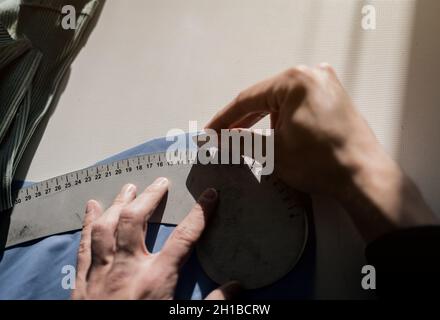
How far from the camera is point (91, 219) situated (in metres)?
0.83

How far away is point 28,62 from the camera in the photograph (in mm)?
920

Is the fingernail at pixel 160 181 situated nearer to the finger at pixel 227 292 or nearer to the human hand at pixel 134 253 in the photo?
the human hand at pixel 134 253

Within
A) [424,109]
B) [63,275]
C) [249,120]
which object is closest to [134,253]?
[63,275]

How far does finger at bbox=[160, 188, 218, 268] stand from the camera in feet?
2.47

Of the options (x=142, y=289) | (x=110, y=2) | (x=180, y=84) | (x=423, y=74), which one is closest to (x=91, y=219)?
(x=142, y=289)

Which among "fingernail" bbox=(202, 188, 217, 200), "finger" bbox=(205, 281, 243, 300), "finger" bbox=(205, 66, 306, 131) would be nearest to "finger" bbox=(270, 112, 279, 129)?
"finger" bbox=(205, 66, 306, 131)

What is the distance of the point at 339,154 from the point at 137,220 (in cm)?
37

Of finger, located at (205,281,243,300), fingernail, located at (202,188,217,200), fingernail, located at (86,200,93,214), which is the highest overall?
fingernail, located at (202,188,217,200)

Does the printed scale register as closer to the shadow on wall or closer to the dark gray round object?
the dark gray round object

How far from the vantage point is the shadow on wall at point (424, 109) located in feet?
2.60

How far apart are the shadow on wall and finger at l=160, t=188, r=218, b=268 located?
14.5 inches
